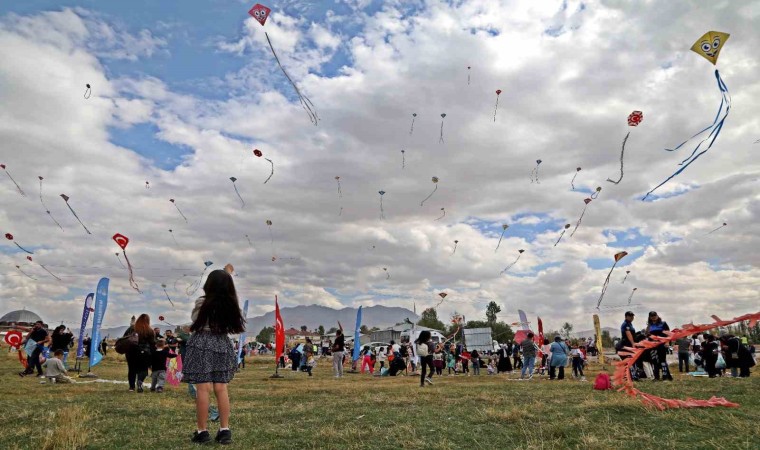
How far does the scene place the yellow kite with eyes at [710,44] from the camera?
11.8 metres

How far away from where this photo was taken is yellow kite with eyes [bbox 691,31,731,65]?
11.8m

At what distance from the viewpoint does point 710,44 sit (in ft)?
39.0

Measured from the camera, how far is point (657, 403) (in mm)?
6805

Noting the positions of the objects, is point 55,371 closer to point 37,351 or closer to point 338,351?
point 37,351

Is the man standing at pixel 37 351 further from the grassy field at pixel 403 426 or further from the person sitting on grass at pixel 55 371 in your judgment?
the grassy field at pixel 403 426

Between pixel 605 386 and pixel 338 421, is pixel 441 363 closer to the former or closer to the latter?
pixel 605 386

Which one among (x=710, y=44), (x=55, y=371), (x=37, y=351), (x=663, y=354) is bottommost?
(x=55, y=371)

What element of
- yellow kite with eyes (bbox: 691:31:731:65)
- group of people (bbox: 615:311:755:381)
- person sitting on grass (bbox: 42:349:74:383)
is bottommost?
person sitting on grass (bbox: 42:349:74:383)

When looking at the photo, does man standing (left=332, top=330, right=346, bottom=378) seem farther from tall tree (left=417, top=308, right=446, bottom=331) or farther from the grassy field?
tall tree (left=417, top=308, right=446, bottom=331)

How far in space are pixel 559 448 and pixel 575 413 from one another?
2.15 metres

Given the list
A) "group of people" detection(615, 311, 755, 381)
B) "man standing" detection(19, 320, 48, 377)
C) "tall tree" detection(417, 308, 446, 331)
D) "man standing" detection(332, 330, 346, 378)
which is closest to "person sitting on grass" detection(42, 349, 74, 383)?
"man standing" detection(19, 320, 48, 377)

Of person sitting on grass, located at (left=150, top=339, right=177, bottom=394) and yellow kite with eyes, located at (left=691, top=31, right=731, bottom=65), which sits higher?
yellow kite with eyes, located at (left=691, top=31, right=731, bottom=65)

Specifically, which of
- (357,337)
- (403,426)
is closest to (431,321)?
(357,337)

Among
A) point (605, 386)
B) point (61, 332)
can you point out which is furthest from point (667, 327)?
point (61, 332)
